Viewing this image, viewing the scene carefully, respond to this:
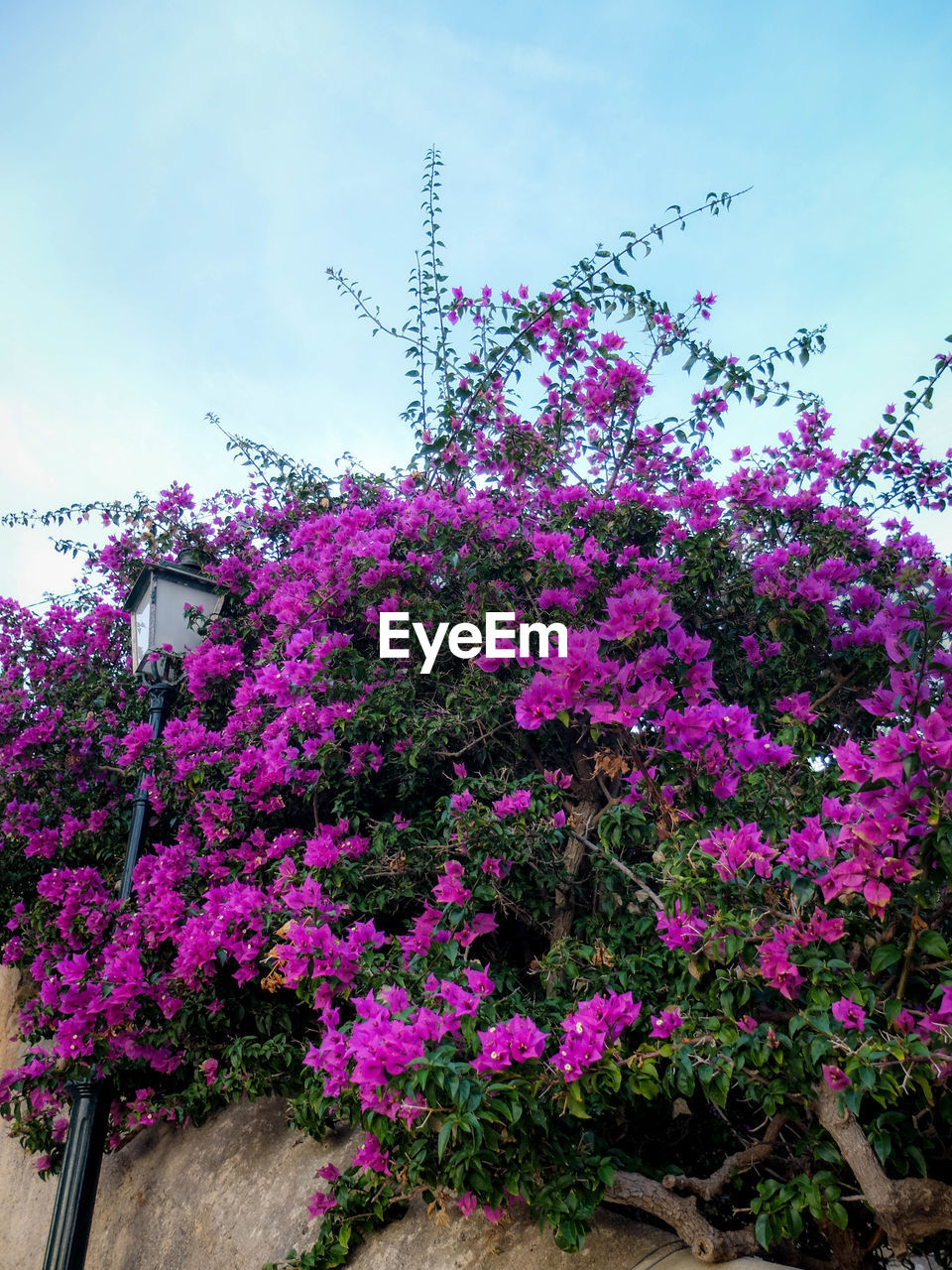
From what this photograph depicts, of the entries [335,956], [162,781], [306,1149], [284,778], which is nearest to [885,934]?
[335,956]

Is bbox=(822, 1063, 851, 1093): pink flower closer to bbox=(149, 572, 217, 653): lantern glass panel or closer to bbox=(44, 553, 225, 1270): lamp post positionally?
bbox=(44, 553, 225, 1270): lamp post

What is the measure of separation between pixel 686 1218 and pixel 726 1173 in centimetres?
19

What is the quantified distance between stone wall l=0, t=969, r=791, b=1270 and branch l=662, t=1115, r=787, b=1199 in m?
0.17

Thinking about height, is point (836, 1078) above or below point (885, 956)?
below

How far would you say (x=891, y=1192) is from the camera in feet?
6.74

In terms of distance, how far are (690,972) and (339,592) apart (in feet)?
7.50

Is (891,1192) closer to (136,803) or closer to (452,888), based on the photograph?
(452,888)

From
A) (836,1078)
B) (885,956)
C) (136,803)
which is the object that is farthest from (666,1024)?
(136,803)

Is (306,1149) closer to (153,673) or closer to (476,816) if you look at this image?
(476,816)

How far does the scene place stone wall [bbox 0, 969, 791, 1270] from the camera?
2680mm

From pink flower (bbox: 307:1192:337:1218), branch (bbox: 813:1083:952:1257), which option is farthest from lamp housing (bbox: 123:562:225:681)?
branch (bbox: 813:1083:952:1257)

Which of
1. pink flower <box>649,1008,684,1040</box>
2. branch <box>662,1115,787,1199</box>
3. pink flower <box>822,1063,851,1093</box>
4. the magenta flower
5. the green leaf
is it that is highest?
the magenta flower

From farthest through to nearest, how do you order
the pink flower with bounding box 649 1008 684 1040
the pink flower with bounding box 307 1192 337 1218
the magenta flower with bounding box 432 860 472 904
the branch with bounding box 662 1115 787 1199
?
1. the pink flower with bounding box 307 1192 337 1218
2. the magenta flower with bounding box 432 860 472 904
3. the branch with bounding box 662 1115 787 1199
4. the pink flower with bounding box 649 1008 684 1040

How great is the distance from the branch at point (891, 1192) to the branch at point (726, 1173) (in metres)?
0.43
